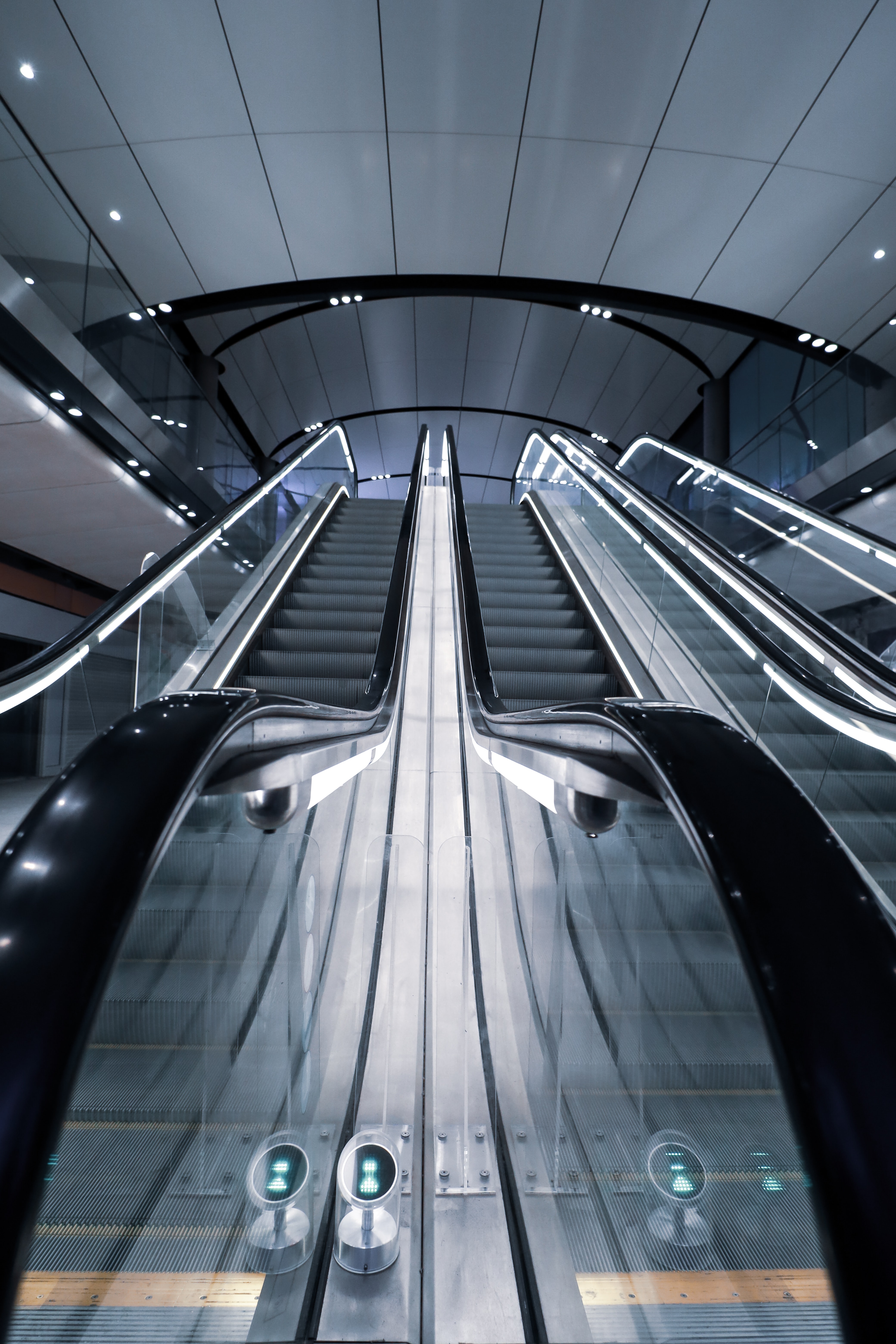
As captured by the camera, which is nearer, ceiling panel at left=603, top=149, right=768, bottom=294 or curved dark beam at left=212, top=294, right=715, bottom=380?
ceiling panel at left=603, top=149, right=768, bottom=294

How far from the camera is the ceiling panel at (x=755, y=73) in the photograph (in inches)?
263

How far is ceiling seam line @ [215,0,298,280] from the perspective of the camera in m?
7.09

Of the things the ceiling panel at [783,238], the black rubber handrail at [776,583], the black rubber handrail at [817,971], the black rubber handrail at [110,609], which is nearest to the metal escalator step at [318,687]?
the black rubber handrail at [110,609]

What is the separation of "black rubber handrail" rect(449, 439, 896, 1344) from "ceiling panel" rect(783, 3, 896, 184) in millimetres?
8936

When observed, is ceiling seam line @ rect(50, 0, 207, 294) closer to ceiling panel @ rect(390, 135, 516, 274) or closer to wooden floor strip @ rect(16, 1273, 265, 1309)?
ceiling panel @ rect(390, 135, 516, 274)

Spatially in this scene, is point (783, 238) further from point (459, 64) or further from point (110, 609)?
point (110, 609)

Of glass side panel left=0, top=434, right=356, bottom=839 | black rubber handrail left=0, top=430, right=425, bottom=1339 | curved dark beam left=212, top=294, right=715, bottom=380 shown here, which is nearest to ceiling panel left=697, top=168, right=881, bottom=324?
curved dark beam left=212, top=294, right=715, bottom=380

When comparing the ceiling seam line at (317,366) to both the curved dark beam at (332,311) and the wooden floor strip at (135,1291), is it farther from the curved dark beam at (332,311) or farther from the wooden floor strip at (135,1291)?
the wooden floor strip at (135,1291)

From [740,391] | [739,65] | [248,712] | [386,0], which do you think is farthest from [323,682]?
[740,391]

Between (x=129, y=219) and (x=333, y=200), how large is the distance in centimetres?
262

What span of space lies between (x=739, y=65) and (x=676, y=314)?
12.9 feet

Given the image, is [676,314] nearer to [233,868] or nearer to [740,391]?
[740,391]

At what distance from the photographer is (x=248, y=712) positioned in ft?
3.43

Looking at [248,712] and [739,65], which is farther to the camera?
[739,65]
